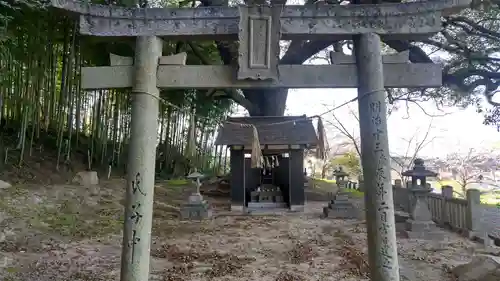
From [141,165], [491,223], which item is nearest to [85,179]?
[141,165]

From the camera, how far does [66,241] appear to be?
254 inches

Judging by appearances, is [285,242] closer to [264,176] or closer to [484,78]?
[264,176]

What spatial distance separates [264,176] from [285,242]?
5.20 m

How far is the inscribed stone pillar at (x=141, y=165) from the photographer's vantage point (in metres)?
3.19

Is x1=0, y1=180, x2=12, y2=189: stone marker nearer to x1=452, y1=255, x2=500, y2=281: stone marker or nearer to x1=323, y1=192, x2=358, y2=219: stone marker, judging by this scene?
x1=323, y1=192, x2=358, y2=219: stone marker

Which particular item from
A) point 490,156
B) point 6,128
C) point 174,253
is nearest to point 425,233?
point 174,253

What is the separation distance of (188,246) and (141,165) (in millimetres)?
3650

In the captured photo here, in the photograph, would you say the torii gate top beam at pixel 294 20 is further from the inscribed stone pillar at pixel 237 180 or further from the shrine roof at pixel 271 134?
the inscribed stone pillar at pixel 237 180

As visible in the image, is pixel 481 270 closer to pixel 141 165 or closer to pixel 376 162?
pixel 376 162

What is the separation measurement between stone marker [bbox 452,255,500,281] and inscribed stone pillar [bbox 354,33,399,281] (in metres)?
1.82

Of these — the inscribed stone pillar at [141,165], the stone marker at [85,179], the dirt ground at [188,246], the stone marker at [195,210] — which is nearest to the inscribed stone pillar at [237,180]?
the dirt ground at [188,246]

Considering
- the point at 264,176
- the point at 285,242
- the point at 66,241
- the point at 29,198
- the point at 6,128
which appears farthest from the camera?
the point at 264,176

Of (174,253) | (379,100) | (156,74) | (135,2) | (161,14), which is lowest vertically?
(174,253)

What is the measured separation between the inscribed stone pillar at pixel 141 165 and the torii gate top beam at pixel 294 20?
0.20 metres
